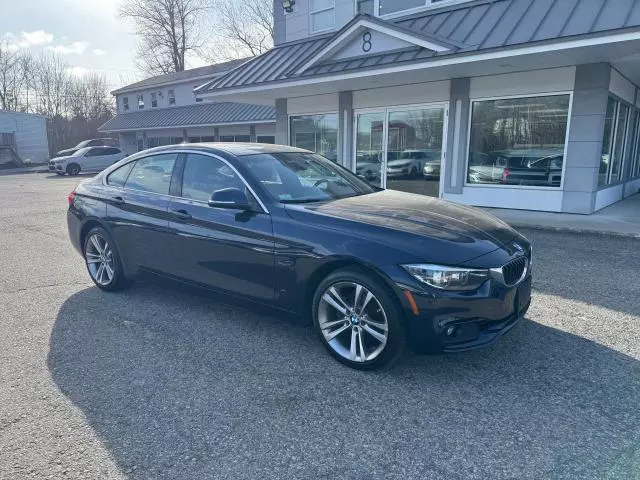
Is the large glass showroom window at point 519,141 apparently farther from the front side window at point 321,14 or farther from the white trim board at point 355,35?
the front side window at point 321,14

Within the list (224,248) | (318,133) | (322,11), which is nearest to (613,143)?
(318,133)

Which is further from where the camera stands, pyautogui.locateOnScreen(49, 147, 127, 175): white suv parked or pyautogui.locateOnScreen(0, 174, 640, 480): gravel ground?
pyautogui.locateOnScreen(49, 147, 127, 175): white suv parked

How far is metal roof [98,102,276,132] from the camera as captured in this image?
22.7 meters

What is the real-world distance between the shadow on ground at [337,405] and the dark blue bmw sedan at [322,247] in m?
0.34

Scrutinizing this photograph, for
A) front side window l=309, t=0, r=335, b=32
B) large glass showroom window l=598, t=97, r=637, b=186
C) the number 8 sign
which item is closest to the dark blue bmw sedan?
the number 8 sign

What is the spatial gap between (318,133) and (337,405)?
1134cm

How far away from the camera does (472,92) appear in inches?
409

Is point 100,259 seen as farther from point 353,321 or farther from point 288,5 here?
point 288,5

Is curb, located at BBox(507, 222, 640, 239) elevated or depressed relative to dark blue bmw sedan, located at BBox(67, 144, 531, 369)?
depressed

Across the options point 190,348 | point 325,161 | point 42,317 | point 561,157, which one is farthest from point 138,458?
point 561,157

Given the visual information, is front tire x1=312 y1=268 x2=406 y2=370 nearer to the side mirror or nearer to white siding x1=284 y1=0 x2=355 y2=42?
the side mirror

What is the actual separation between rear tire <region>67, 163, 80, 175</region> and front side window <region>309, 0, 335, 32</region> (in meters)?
20.2

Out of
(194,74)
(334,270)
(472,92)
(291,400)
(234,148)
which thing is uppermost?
(194,74)

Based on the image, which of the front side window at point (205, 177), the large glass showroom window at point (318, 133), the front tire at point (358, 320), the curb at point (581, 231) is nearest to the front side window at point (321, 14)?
the large glass showroom window at point (318, 133)
